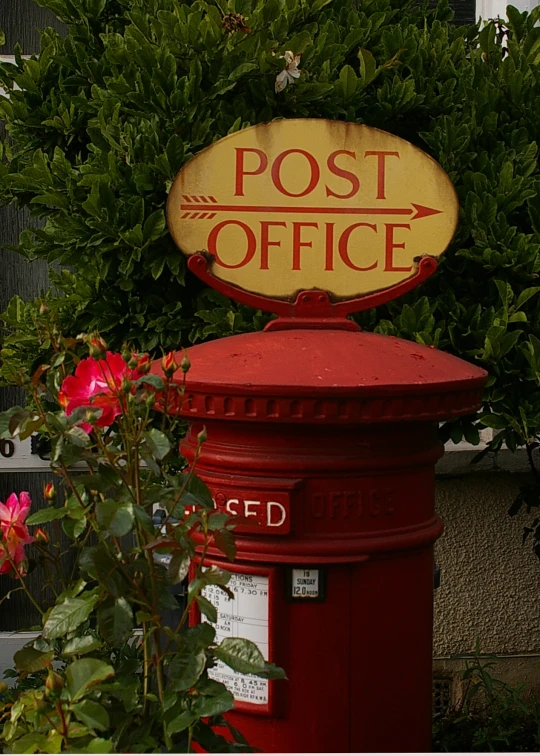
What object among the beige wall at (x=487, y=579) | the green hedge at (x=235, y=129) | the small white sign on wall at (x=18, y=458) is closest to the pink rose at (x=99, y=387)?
the green hedge at (x=235, y=129)

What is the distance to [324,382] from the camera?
180 cm

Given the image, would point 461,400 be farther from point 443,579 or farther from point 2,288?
point 2,288

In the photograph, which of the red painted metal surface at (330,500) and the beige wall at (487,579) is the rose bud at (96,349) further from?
the beige wall at (487,579)

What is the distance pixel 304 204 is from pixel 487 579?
227 centimetres

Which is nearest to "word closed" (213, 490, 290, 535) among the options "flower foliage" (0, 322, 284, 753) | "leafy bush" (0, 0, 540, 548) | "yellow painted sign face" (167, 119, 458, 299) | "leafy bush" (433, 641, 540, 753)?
"flower foliage" (0, 322, 284, 753)

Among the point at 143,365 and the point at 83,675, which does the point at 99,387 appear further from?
the point at 83,675

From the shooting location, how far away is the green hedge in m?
2.79

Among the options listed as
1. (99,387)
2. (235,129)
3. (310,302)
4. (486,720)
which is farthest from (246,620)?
(486,720)

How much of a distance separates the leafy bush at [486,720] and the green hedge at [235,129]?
1.18 meters

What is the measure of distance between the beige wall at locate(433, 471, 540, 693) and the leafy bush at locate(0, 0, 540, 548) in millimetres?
877

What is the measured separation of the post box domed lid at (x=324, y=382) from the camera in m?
1.81

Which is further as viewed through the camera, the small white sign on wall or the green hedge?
the small white sign on wall

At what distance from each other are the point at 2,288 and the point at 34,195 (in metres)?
1.21

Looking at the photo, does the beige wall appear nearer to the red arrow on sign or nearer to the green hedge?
the green hedge
